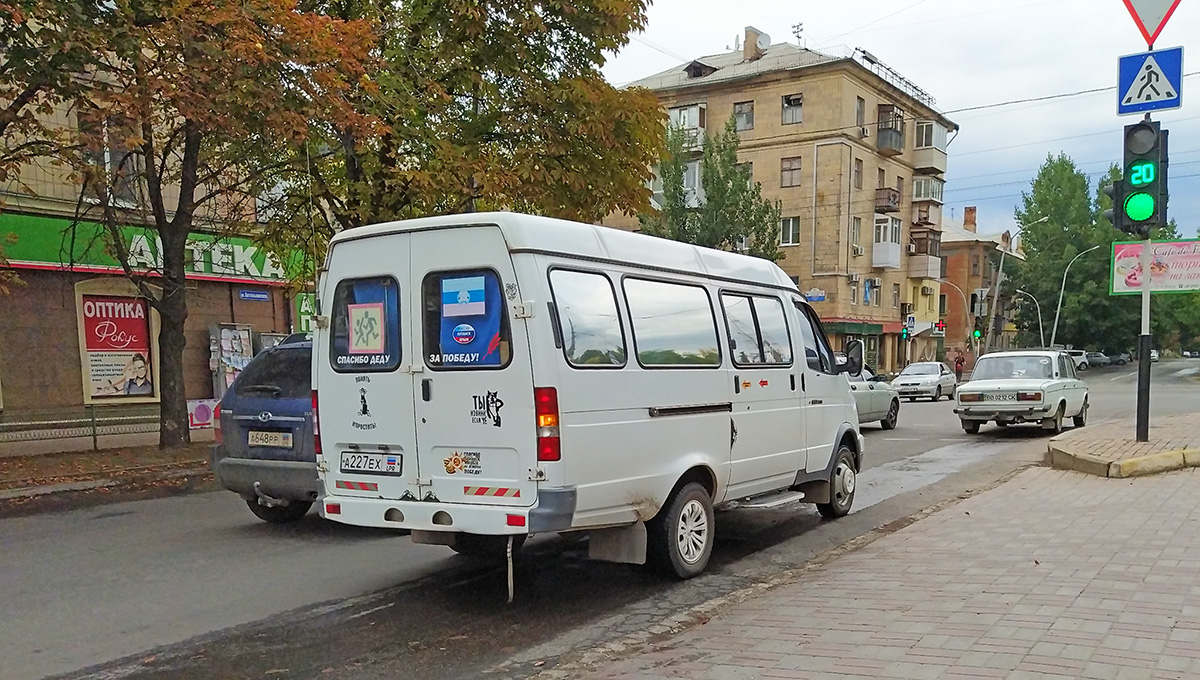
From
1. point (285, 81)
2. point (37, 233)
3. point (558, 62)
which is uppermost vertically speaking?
point (558, 62)

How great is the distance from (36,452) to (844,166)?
36.8 m

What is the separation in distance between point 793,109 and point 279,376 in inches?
1523

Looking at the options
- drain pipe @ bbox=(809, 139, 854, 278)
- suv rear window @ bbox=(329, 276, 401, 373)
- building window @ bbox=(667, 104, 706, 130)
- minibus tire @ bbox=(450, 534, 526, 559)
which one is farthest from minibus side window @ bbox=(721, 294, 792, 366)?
building window @ bbox=(667, 104, 706, 130)

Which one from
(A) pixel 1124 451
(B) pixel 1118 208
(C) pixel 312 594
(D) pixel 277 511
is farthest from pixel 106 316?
(A) pixel 1124 451

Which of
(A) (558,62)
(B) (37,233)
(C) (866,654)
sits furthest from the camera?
(B) (37,233)

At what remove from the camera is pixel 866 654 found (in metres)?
4.32

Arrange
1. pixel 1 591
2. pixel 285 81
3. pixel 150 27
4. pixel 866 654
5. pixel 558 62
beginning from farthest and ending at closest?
1. pixel 558 62
2. pixel 285 81
3. pixel 150 27
4. pixel 1 591
5. pixel 866 654

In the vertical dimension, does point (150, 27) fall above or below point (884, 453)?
above

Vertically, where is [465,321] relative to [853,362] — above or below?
above

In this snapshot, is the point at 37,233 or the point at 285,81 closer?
the point at 285,81

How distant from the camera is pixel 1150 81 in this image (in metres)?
10.5

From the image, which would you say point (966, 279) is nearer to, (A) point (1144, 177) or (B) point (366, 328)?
(A) point (1144, 177)

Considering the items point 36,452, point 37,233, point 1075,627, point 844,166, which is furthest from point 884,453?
point 844,166

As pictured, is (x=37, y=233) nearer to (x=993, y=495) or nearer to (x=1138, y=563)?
(x=993, y=495)
